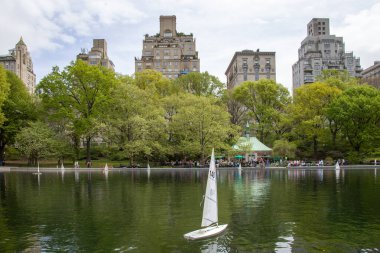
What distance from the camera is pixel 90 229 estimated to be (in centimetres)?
2364

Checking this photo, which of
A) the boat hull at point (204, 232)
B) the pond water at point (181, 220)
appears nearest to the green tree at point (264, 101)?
the pond water at point (181, 220)

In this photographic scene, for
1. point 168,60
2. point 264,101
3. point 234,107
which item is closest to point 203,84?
point 234,107

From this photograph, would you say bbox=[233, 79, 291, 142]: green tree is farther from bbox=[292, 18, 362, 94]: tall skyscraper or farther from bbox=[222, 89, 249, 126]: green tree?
bbox=[292, 18, 362, 94]: tall skyscraper

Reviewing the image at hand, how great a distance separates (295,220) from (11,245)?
16.3 metres

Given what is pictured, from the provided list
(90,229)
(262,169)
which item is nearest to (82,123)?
(262,169)

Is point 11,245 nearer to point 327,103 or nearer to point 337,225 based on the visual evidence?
point 337,225

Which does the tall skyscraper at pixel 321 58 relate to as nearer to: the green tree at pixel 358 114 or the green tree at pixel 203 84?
the green tree at pixel 203 84

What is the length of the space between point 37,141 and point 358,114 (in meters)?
66.1

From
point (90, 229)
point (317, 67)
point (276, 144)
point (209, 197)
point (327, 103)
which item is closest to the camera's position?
point (209, 197)

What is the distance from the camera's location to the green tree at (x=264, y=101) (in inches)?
4077

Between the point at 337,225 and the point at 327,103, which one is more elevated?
the point at 327,103

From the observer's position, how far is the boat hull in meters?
21.2

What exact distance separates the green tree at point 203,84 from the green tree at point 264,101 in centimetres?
627

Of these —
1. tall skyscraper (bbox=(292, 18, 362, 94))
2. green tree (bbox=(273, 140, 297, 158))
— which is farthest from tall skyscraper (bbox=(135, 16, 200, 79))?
green tree (bbox=(273, 140, 297, 158))
